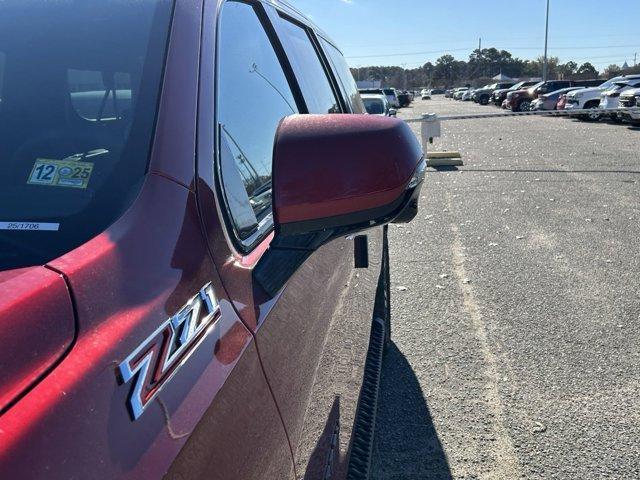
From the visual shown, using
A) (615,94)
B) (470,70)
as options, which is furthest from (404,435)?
(470,70)

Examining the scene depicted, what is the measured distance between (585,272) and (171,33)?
5.01 m

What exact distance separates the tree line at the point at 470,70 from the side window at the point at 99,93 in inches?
3533

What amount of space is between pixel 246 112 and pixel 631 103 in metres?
20.7

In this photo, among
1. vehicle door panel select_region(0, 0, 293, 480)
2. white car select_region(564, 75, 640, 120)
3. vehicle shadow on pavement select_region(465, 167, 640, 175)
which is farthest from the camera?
white car select_region(564, 75, 640, 120)

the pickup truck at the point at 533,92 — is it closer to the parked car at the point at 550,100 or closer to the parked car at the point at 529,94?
the parked car at the point at 529,94

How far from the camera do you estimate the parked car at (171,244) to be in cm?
83

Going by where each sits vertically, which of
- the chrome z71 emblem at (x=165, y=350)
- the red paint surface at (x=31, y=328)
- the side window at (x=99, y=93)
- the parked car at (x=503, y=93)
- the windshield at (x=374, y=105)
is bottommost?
the parked car at (x=503, y=93)

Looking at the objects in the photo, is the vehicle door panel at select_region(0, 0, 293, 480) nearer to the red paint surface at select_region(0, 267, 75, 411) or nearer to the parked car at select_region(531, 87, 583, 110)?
the red paint surface at select_region(0, 267, 75, 411)

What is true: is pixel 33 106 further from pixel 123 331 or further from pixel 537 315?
pixel 537 315

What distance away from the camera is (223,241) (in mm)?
1244

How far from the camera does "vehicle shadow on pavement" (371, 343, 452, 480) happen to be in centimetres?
294

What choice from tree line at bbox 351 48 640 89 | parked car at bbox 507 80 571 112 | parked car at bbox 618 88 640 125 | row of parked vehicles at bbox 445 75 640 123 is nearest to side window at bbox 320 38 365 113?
row of parked vehicles at bbox 445 75 640 123

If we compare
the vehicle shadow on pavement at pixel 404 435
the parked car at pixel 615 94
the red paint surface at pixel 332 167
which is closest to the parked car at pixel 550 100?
the parked car at pixel 615 94

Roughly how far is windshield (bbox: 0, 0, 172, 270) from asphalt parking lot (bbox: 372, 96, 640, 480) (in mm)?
2186
